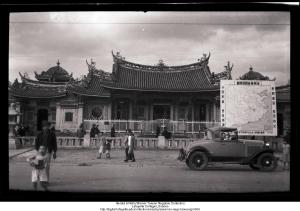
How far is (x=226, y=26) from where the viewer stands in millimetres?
6438

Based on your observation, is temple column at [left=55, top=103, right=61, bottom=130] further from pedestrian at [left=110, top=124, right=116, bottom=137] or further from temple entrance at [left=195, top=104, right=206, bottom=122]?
temple entrance at [left=195, top=104, right=206, bottom=122]

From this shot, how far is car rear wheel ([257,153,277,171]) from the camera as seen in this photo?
6340mm

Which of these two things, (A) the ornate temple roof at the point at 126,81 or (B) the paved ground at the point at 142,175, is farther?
(A) the ornate temple roof at the point at 126,81

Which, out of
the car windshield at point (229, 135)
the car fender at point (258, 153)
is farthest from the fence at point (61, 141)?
the car fender at point (258, 153)

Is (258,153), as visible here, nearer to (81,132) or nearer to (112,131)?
(112,131)

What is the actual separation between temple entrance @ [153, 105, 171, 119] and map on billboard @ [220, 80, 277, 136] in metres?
1.11

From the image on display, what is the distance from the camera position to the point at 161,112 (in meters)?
6.61

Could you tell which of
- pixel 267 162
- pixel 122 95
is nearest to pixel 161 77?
pixel 122 95

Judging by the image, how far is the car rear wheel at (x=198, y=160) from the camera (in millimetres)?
6445

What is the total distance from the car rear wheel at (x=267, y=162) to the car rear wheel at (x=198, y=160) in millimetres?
1069

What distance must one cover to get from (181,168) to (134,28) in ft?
9.69

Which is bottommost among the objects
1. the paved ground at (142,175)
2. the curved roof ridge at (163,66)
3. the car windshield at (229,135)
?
the paved ground at (142,175)

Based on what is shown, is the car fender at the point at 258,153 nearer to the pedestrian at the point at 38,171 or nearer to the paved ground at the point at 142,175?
the paved ground at the point at 142,175

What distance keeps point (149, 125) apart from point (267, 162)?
2469 mm
